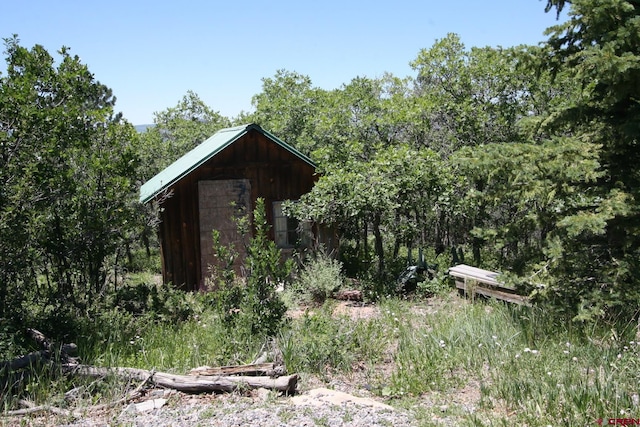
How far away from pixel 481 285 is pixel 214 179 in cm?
640

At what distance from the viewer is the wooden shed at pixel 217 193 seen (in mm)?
12961

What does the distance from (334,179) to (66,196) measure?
5.36 m

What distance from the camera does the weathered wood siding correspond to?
1298 cm

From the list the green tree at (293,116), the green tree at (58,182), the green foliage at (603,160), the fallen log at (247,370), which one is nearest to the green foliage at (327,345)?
the fallen log at (247,370)

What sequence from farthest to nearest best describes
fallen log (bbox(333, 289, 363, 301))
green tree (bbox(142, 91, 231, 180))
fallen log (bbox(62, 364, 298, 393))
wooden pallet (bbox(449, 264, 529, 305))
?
green tree (bbox(142, 91, 231, 180))
fallen log (bbox(333, 289, 363, 301))
wooden pallet (bbox(449, 264, 529, 305))
fallen log (bbox(62, 364, 298, 393))

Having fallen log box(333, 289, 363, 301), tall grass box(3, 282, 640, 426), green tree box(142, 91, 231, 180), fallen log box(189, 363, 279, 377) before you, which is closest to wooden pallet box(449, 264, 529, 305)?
tall grass box(3, 282, 640, 426)

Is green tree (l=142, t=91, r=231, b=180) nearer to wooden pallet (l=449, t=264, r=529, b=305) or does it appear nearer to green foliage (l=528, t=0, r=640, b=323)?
wooden pallet (l=449, t=264, r=529, b=305)

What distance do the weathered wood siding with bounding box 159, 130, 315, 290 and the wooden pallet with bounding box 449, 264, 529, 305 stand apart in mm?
4684

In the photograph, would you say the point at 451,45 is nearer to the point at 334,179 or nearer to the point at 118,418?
the point at 334,179

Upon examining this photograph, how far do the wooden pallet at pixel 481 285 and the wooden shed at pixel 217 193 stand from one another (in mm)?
4741

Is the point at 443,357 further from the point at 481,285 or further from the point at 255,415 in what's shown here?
the point at 481,285

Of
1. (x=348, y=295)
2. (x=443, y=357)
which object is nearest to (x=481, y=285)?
(x=348, y=295)

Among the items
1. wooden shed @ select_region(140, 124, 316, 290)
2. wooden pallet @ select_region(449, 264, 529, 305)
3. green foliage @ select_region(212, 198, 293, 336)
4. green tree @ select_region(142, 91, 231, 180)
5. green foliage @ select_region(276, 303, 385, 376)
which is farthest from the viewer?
green tree @ select_region(142, 91, 231, 180)

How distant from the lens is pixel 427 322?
8.05 metres
